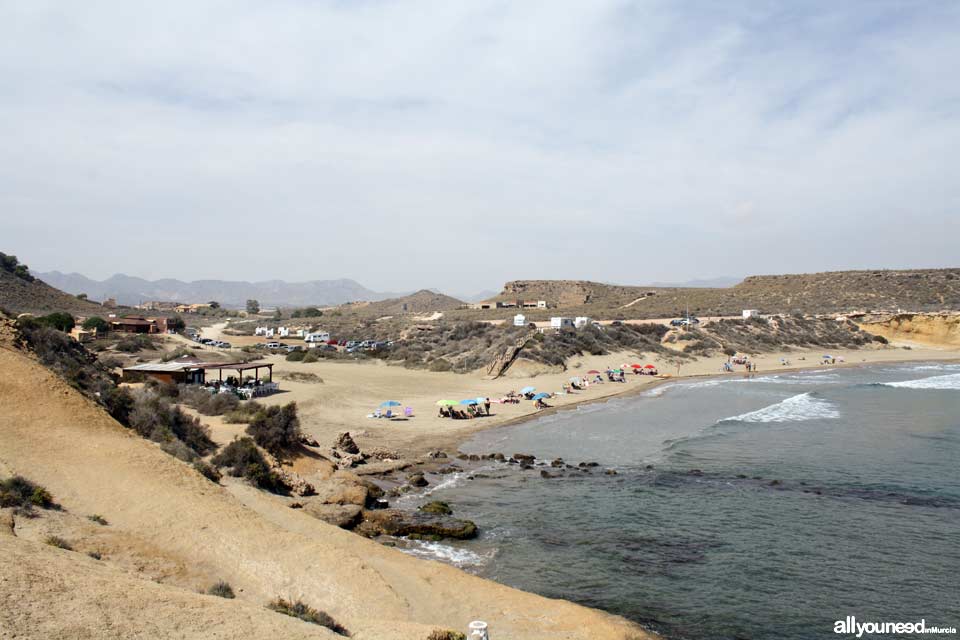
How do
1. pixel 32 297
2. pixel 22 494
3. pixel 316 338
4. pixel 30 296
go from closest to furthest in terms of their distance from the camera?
pixel 22 494 → pixel 30 296 → pixel 32 297 → pixel 316 338

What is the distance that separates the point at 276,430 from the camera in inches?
787

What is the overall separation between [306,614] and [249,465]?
28.4ft

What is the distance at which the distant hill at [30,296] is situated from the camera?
64062 mm

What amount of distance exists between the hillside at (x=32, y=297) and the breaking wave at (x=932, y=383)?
74.8 metres

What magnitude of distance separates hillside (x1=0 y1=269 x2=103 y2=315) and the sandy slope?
5721 cm

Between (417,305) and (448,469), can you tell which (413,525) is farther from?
(417,305)

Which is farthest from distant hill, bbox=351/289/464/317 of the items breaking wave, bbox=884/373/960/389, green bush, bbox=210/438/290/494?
green bush, bbox=210/438/290/494

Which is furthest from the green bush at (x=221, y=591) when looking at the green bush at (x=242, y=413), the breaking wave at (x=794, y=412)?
the breaking wave at (x=794, y=412)

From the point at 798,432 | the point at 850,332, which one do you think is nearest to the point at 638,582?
the point at 798,432

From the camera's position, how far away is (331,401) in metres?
33.5

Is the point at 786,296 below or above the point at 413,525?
above

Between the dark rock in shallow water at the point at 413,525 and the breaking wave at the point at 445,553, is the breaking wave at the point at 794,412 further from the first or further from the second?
the breaking wave at the point at 445,553

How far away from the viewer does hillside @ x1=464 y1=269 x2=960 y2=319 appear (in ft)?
297

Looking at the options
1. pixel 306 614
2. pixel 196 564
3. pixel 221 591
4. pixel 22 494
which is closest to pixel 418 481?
pixel 196 564
